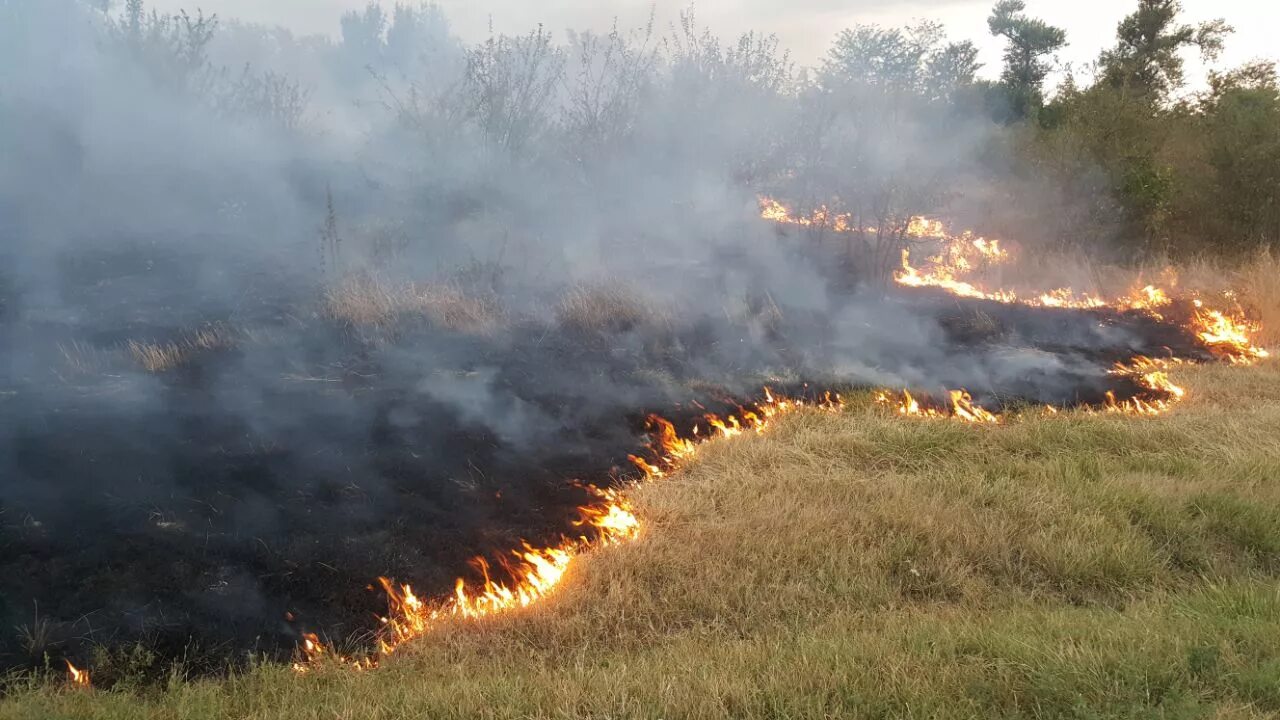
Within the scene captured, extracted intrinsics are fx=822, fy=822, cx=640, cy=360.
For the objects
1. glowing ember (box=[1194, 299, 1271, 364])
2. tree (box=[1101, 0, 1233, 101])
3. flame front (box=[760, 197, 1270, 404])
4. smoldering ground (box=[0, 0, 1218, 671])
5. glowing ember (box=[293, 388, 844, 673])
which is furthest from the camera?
tree (box=[1101, 0, 1233, 101])

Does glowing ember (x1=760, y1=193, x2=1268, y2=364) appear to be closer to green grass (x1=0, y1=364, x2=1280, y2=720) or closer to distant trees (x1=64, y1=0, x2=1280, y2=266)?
distant trees (x1=64, y1=0, x2=1280, y2=266)

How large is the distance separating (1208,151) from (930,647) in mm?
11874

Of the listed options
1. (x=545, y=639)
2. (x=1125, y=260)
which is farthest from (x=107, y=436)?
(x=1125, y=260)

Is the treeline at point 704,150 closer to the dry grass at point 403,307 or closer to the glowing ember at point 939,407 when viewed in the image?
the dry grass at point 403,307

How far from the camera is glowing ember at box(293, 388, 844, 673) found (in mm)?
3184

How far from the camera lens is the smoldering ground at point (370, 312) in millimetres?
3717

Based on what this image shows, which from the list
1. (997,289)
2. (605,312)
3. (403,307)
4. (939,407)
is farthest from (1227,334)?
(403,307)

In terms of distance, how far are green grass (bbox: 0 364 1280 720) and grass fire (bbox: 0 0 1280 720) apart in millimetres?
22

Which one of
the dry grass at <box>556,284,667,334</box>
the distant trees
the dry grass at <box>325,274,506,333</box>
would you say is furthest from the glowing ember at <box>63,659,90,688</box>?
the distant trees

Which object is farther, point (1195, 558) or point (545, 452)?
point (545, 452)

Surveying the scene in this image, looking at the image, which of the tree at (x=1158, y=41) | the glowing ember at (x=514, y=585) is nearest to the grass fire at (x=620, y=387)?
the glowing ember at (x=514, y=585)

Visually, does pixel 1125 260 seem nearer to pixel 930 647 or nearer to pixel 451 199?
pixel 451 199

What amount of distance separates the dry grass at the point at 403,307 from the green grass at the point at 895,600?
277 centimetres

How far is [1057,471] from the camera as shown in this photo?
476 cm
